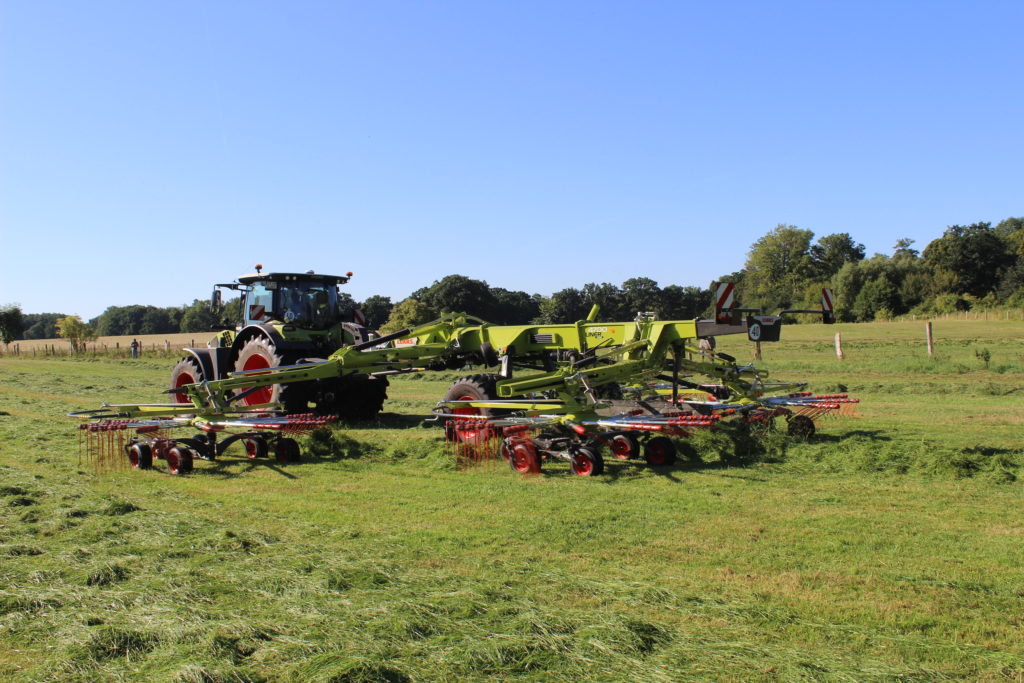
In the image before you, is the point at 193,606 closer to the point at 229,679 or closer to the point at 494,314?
the point at 229,679

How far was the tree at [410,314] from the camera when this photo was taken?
→ 41344mm

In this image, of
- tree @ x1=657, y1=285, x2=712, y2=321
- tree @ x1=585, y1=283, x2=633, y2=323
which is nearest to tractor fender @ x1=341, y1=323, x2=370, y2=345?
tree @ x1=585, y1=283, x2=633, y2=323

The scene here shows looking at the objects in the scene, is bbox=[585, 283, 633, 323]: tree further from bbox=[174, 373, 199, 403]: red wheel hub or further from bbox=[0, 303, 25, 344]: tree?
bbox=[0, 303, 25, 344]: tree

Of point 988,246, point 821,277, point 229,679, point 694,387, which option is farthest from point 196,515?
point 821,277

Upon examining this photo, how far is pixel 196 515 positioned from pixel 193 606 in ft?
9.08

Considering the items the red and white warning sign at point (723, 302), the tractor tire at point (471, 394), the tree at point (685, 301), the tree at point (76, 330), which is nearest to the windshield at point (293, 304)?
the tractor tire at point (471, 394)

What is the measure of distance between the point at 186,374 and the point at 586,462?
8737 mm

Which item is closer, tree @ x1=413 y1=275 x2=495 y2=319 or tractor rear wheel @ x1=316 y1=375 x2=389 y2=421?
tractor rear wheel @ x1=316 y1=375 x2=389 y2=421

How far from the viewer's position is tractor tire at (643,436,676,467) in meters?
9.01

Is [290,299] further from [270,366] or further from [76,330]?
[76,330]

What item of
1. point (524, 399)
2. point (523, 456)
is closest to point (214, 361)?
point (524, 399)

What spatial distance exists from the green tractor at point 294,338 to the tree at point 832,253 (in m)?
68.1

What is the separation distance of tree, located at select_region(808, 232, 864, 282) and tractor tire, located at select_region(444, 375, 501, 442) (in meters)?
69.9

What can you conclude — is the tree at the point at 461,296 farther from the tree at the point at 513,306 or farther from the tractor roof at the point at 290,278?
the tractor roof at the point at 290,278
